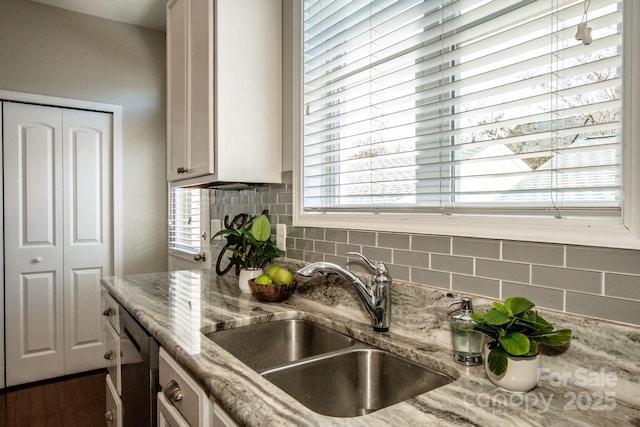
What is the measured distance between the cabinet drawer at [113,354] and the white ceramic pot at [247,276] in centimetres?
57

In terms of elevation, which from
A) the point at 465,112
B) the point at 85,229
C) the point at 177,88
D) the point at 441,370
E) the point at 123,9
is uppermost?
the point at 123,9

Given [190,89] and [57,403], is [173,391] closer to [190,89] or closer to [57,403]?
[190,89]

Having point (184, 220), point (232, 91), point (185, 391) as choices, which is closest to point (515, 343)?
point (185, 391)

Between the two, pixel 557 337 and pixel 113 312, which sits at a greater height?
pixel 557 337

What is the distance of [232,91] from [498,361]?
1483 mm

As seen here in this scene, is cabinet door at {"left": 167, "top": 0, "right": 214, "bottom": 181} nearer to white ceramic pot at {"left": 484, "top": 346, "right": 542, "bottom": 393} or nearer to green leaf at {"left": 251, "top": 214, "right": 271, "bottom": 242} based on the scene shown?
green leaf at {"left": 251, "top": 214, "right": 271, "bottom": 242}

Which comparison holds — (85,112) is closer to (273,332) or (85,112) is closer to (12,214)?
(12,214)

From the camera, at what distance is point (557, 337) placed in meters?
0.82

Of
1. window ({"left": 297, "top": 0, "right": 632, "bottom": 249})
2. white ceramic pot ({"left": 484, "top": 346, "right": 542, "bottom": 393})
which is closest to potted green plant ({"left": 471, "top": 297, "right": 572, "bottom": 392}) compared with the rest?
white ceramic pot ({"left": 484, "top": 346, "right": 542, "bottom": 393})

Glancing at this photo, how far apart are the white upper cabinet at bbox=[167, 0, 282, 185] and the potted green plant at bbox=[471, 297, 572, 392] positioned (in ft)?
4.23

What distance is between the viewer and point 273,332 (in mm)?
1450

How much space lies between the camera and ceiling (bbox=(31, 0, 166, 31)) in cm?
302

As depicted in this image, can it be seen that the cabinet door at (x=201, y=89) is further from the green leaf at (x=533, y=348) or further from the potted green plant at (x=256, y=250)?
the green leaf at (x=533, y=348)

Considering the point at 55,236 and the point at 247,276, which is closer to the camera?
the point at 247,276
